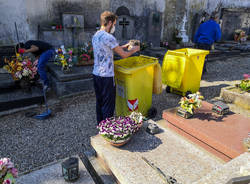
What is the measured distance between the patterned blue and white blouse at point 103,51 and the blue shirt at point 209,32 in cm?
457

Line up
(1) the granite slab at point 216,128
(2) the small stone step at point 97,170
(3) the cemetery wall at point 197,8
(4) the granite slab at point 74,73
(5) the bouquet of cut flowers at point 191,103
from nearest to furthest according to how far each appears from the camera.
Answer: (2) the small stone step at point 97,170 → (1) the granite slab at point 216,128 → (5) the bouquet of cut flowers at point 191,103 → (4) the granite slab at point 74,73 → (3) the cemetery wall at point 197,8

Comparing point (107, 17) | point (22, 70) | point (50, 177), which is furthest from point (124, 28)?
point (50, 177)

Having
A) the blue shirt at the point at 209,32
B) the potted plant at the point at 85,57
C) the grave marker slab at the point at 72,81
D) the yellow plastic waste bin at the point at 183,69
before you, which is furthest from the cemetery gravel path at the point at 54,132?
the blue shirt at the point at 209,32

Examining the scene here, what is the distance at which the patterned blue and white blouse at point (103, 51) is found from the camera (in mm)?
2717

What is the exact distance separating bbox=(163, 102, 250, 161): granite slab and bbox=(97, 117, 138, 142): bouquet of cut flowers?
0.83 metres

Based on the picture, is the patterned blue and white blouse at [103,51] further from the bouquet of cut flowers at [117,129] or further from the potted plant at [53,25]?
the potted plant at [53,25]

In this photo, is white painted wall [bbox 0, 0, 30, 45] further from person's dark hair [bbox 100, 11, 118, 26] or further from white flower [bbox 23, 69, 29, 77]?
person's dark hair [bbox 100, 11, 118, 26]

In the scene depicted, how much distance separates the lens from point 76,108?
451 cm

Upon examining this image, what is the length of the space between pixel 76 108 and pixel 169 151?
283 centimetres

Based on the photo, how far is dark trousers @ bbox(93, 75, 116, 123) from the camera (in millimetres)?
2990

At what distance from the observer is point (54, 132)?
3.57 meters

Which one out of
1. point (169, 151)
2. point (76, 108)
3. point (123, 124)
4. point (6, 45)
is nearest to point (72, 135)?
point (76, 108)

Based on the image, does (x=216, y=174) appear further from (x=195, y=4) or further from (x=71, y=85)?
(x=195, y=4)

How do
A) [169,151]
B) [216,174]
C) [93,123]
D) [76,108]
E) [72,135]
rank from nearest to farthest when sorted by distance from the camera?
[216,174] → [169,151] → [72,135] → [93,123] → [76,108]
